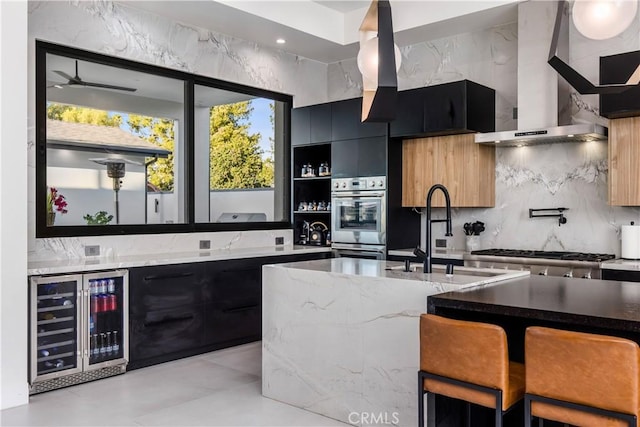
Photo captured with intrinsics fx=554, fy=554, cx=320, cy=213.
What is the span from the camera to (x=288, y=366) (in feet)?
11.6

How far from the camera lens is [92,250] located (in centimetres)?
462

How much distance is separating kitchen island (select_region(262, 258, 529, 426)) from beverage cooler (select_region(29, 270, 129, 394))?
1257 mm

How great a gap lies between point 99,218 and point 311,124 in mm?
2537

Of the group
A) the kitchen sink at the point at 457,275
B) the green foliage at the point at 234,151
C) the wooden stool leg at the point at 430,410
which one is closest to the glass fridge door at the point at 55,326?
the green foliage at the point at 234,151

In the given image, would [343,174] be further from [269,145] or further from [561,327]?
[561,327]

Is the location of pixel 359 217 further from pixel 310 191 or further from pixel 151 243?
pixel 151 243

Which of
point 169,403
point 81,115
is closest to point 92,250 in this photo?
point 81,115

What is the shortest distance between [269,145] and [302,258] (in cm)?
150

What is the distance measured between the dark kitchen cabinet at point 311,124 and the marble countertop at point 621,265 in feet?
9.96

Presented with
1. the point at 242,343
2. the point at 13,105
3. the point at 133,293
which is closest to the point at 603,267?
the point at 242,343

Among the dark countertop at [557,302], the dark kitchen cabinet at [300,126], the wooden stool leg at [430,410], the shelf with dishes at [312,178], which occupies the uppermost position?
the dark kitchen cabinet at [300,126]

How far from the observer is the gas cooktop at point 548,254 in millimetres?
4355

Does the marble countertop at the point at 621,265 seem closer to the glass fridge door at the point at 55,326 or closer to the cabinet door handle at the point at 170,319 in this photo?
the cabinet door handle at the point at 170,319

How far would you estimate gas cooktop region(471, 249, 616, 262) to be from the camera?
14.3 feet
